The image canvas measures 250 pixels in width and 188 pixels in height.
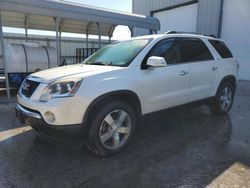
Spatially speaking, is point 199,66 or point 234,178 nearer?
point 234,178

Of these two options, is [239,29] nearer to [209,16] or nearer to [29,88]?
[209,16]

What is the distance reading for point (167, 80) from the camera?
4020mm

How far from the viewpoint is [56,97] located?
3057mm

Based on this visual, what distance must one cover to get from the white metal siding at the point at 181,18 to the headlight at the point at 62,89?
448 inches

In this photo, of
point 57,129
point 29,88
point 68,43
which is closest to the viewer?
point 57,129

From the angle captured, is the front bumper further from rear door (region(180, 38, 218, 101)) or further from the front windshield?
rear door (region(180, 38, 218, 101))

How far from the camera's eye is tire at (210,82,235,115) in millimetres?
5312

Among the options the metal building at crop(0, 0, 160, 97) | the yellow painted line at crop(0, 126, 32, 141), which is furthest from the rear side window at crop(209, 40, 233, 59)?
the metal building at crop(0, 0, 160, 97)

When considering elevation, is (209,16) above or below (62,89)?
above

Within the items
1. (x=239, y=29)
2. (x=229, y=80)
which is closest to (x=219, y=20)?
(x=239, y=29)

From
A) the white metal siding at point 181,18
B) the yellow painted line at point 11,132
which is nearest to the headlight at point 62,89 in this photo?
the yellow painted line at point 11,132

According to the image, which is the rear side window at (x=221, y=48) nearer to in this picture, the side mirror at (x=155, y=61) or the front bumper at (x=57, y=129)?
the side mirror at (x=155, y=61)

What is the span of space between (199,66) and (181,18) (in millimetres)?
9880

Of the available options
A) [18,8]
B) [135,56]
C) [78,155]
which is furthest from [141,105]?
[18,8]
